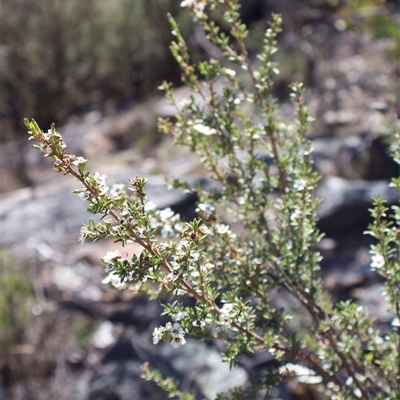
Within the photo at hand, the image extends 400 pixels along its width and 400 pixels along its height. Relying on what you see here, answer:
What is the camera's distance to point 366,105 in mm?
6625

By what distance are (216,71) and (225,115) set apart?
154 millimetres

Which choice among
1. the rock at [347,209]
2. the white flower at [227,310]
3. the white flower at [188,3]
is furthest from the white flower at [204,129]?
the rock at [347,209]

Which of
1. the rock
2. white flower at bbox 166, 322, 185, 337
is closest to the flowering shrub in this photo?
white flower at bbox 166, 322, 185, 337

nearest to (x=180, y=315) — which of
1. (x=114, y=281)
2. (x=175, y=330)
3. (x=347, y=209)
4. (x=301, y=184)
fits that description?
(x=175, y=330)

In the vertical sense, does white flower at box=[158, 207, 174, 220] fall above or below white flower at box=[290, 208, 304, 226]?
below

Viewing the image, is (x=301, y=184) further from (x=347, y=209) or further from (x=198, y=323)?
(x=347, y=209)

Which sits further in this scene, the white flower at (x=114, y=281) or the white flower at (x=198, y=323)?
the white flower at (x=114, y=281)

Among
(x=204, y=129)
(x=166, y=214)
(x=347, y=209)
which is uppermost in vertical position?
(x=347, y=209)

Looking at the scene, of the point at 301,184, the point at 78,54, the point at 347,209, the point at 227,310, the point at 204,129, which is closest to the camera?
the point at 227,310

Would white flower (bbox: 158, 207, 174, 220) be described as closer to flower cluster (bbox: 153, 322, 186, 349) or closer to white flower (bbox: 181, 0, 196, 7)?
flower cluster (bbox: 153, 322, 186, 349)

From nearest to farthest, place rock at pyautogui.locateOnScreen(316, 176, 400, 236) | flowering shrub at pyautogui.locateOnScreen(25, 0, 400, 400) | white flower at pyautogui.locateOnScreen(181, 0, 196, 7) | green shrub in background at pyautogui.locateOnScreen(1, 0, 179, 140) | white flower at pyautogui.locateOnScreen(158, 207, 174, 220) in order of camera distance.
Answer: flowering shrub at pyautogui.locateOnScreen(25, 0, 400, 400), white flower at pyautogui.locateOnScreen(158, 207, 174, 220), white flower at pyautogui.locateOnScreen(181, 0, 196, 7), rock at pyautogui.locateOnScreen(316, 176, 400, 236), green shrub in background at pyautogui.locateOnScreen(1, 0, 179, 140)

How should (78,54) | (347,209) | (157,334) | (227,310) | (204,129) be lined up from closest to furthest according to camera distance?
1. (157,334)
2. (227,310)
3. (204,129)
4. (347,209)
5. (78,54)

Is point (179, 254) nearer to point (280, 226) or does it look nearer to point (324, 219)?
point (280, 226)

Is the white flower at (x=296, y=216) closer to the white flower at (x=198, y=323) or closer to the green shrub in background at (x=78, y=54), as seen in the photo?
the white flower at (x=198, y=323)
